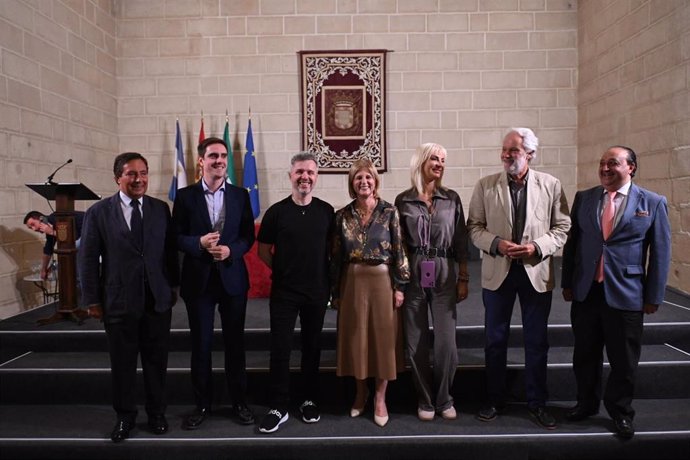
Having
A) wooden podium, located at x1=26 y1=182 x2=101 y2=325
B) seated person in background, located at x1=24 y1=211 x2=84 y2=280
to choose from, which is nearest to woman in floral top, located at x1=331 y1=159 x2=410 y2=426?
wooden podium, located at x1=26 y1=182 x2=101 y2=325

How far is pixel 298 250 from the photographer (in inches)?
100

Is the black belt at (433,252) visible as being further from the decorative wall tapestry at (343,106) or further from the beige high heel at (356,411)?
the decorative wall tapestry at (343,106)

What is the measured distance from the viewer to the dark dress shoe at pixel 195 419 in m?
2.55

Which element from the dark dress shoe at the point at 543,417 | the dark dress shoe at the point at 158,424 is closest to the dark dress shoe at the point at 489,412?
the dark dress shoe at the point at 543,417

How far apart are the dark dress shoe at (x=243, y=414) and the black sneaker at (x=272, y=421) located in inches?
4.3

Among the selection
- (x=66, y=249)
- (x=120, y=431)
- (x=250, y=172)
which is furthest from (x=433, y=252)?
(x=250, y=172)

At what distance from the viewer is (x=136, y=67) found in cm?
584

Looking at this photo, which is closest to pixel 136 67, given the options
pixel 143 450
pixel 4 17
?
pixel 4 17

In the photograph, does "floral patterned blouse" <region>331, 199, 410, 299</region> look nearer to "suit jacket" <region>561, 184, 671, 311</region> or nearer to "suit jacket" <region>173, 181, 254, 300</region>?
"suit jacket" <region>173, 181, 254, 300</region>

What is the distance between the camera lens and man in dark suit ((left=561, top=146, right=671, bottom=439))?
2.41m

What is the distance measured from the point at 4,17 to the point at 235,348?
3.25 meters

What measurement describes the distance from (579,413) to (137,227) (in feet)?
7.56

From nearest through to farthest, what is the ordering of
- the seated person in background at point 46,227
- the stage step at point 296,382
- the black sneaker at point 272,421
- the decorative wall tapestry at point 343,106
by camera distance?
the black sneaker at point 272,421 → the stage step at point 296,382 → the seated person in background at point 46,227 → the decorative wall tapestry at point 343,106

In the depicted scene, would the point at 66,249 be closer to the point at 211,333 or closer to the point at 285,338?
the point at 211,333
